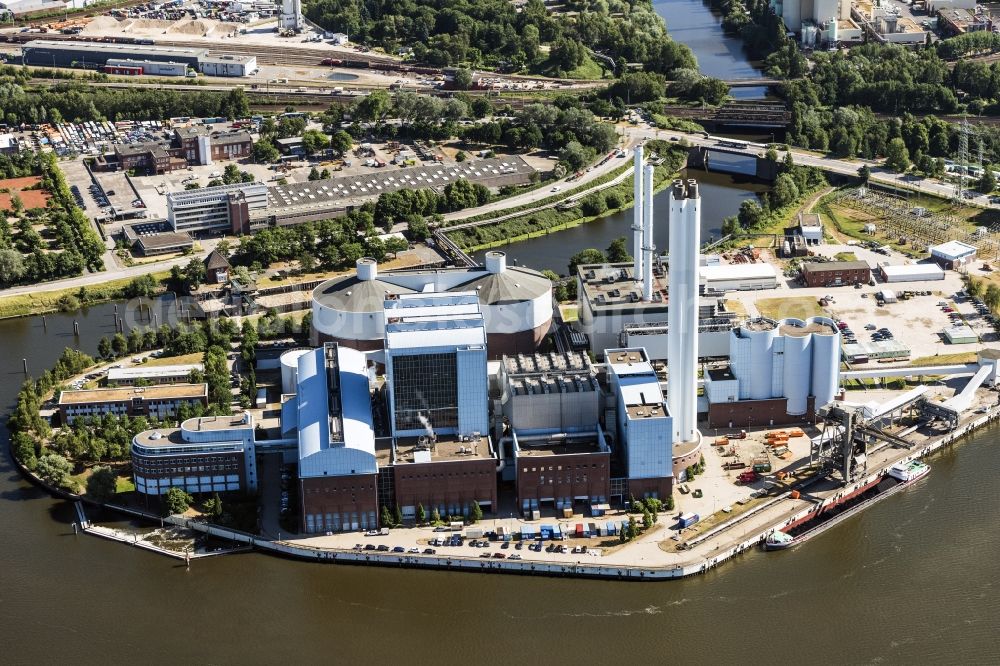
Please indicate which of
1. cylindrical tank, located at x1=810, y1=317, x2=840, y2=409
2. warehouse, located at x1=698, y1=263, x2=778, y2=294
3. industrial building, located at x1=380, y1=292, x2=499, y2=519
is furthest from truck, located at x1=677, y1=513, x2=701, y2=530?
warehouse, located at x1=698, y1=263, x2=778, y2=294

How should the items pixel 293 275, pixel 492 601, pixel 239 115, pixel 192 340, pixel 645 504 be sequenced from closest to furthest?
pixel 492 601 → pixel 645 504 → pixel 192 340 → pixel 293 275 → pixel 239 115

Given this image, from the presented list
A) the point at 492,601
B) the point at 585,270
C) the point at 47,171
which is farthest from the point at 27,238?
the point at 492,601

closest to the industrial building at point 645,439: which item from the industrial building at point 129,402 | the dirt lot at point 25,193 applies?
the industrial building at point 129,402

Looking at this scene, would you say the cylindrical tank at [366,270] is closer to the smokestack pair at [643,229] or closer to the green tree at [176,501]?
the smokestack pair at [643,229]

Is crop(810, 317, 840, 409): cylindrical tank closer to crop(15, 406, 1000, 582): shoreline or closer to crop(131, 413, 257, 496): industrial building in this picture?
crop(15, 406, 1000, 582): shoreline

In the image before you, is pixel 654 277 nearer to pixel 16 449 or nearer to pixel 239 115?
pixel 16 449

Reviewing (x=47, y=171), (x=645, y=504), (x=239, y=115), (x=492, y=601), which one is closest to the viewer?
(x=492, y=601)
